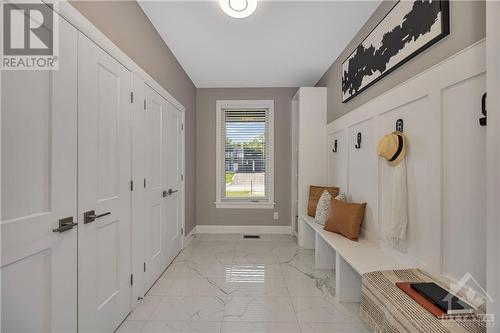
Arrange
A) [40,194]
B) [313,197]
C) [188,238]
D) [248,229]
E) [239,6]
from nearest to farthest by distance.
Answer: [40,194] < [239,6] < [313,197] < [188,238] < [248,229]

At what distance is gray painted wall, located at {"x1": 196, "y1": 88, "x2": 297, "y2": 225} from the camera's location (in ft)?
13.6

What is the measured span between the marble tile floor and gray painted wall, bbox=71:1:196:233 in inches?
46.3

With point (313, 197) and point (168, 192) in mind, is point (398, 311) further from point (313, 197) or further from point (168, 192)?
point (168, 192)

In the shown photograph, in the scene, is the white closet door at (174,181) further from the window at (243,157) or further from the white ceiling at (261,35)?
the window at (243,157)

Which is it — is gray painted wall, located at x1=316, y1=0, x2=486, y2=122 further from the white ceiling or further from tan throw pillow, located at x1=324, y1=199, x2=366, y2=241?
tan throw pillow, located at x1=324, y1=199, x2=366, y2=241

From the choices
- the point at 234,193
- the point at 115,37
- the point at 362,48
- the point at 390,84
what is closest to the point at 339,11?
the point at 362,48

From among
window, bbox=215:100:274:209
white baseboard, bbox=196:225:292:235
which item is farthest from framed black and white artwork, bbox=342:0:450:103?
white baseboard, bbox=196:225:292:235

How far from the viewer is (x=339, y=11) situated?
2.11 meters

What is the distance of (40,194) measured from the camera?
1.08 metres

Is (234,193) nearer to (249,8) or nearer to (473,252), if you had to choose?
(249,8)

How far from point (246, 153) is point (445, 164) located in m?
3.11

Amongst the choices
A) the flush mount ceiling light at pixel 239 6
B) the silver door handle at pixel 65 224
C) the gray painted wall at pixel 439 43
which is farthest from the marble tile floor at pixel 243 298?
the flush mount ceiling light at pixel 239 6

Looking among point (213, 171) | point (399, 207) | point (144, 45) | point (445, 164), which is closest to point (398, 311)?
point (399, 207)

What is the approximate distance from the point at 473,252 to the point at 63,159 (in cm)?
221
